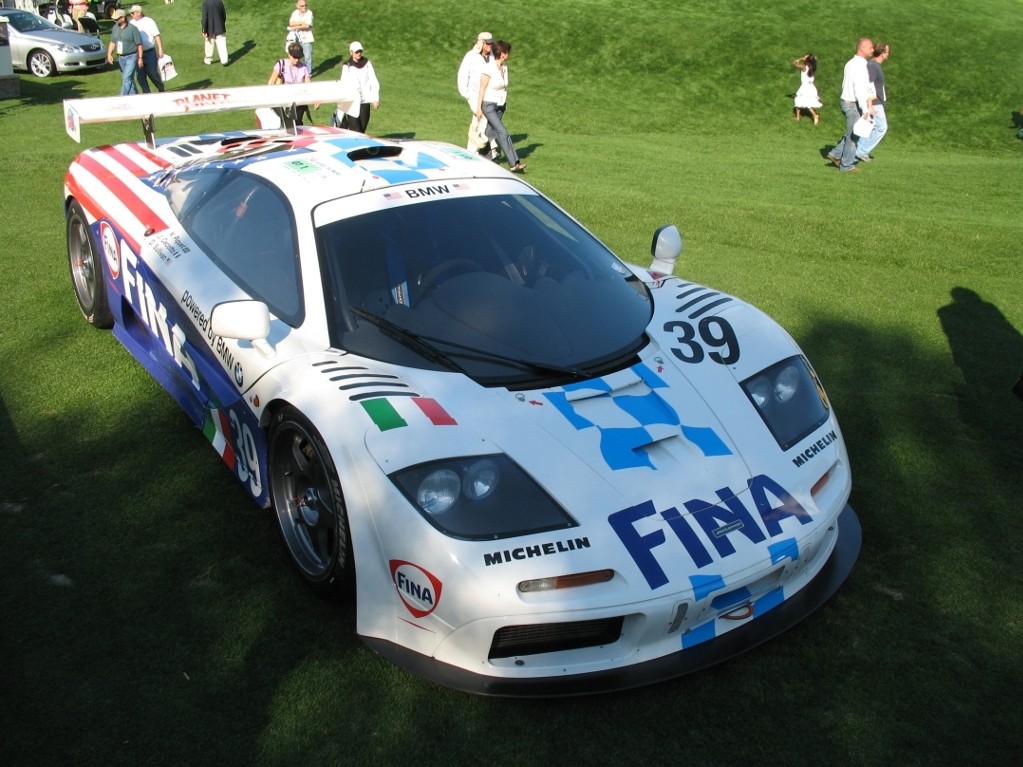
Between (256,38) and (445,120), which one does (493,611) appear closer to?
(445,120)

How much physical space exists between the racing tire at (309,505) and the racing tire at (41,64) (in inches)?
703

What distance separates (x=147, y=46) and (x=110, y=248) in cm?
1197

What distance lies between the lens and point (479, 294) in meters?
3.94

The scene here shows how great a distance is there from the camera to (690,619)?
3055 mm

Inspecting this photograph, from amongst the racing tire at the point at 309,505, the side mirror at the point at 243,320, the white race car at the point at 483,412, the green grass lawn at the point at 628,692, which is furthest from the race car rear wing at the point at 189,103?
the racing tire at the point at 309,505

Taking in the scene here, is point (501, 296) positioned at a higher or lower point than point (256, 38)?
higher

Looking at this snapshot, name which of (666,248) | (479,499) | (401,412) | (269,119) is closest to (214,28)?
(269,119)

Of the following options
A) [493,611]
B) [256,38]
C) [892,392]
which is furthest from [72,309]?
[256,38]

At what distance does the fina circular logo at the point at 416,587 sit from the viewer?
116 inches

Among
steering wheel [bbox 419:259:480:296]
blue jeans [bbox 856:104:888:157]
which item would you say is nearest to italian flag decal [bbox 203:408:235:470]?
steering wheel [bbox 419:259:480:296]

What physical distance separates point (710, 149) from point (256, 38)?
38.9 ft

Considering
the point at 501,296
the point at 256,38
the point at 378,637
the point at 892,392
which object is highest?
the point at 501,296

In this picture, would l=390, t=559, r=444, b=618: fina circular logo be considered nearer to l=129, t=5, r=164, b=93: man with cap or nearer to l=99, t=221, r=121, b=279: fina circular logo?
l=99, t=221, r=121, b=279: fina circular logo

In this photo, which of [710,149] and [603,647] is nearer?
[603,647]
